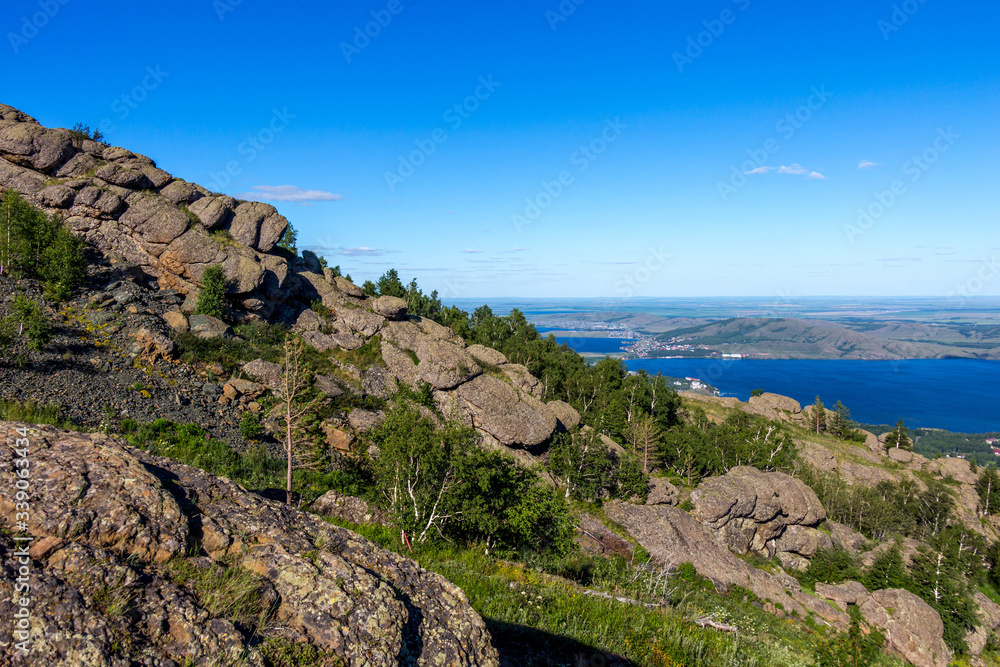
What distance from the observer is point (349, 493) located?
18016 millimetres

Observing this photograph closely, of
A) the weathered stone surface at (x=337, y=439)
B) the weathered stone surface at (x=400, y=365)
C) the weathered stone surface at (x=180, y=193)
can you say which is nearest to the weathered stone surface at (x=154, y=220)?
the weathered stone surface at (x=180, y=193)

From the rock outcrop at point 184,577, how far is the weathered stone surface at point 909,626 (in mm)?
31040

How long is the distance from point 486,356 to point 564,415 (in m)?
7.73

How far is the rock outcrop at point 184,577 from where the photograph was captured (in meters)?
2.78

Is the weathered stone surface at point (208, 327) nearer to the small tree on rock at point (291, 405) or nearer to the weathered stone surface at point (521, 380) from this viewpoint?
the small tree on rock at point (291, 405)

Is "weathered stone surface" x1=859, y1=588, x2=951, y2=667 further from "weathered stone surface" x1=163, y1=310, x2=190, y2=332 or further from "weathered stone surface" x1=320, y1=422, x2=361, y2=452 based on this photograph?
"weathered stone surface" x1=163, y1=310, x2=190, y2=332

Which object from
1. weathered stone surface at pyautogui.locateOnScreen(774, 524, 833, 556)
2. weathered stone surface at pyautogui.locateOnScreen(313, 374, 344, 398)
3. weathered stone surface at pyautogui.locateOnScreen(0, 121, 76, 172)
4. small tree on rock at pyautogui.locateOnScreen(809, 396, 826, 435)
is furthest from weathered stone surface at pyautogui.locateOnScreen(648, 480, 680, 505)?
small tree on rock at pyautogui.locateOnScreen(809, 396, 826, 435)

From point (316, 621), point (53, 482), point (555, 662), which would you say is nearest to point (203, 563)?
point (316, 621)

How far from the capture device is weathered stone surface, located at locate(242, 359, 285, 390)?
24219 millimetres

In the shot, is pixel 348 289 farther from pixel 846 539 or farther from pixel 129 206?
pixel 846 539

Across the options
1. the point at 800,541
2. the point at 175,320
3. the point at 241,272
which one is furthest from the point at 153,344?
the point at 800,541

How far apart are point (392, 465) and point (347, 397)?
12547mm

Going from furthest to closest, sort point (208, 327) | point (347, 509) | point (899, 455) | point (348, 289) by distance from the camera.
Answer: point (899, 455) → point (348, 289) → point (208, 327) → point (347, 509)

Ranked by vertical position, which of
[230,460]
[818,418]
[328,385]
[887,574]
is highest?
[328,385]
